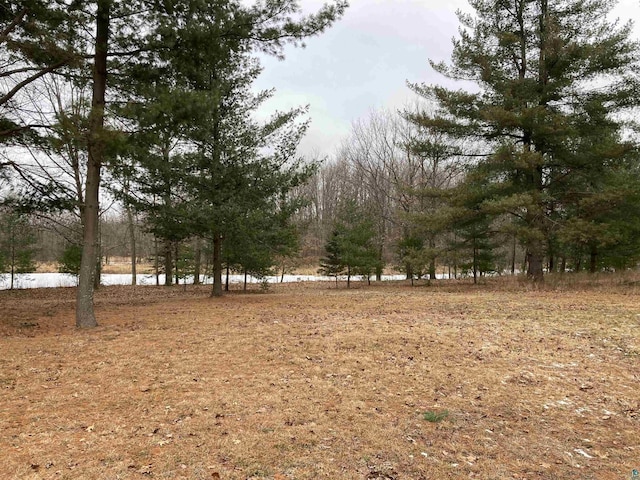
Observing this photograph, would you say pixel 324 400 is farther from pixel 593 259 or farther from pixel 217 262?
pixel 593 259

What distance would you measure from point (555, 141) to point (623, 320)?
8.18 meters

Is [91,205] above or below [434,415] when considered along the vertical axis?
above

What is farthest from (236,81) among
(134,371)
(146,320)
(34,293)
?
(34,293)

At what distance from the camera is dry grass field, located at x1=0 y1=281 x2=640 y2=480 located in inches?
112

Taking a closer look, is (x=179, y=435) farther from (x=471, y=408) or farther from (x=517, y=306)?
(x=517, y=306)

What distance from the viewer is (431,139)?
51.4ft

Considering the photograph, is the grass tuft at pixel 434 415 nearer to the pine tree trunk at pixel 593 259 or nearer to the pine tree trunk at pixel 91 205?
the pine tree trunk at pixel 91 205

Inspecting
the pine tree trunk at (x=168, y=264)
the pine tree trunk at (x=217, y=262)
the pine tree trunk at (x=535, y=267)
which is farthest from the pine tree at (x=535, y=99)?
the pine tree trunk at (x=168, y=264)

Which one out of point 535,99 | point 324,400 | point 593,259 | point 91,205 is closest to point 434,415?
point 324,400

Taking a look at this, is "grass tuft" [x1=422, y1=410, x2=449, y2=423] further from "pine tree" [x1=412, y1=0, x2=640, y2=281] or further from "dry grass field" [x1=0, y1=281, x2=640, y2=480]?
"pine tree" [x1=412, y1=0, x2=640, y2=281]

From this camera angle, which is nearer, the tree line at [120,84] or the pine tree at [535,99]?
the tree line at [120,84]

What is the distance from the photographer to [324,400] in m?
3.98

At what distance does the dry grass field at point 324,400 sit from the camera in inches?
112

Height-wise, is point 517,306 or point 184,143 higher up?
point 184,143
